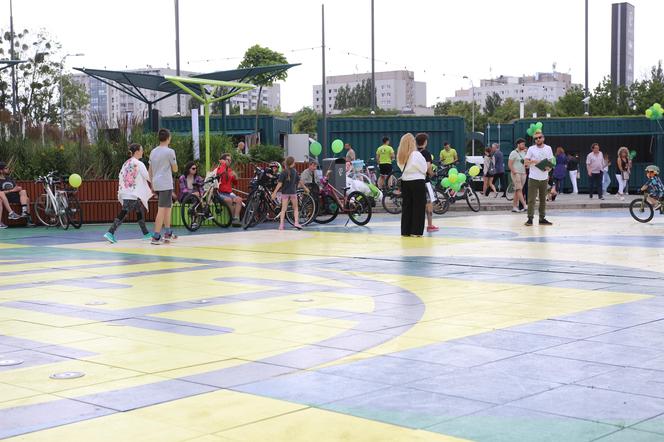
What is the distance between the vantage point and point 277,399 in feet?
17.4

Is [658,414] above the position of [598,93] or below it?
below

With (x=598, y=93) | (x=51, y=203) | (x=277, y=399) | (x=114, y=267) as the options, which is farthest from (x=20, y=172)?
(x=598, y=93)

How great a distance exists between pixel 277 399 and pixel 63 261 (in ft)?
29.0

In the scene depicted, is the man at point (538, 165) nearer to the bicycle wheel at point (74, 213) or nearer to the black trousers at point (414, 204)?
the black trousers at point (414, 204)

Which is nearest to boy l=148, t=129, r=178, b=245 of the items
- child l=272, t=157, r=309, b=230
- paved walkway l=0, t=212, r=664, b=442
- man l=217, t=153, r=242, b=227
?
paved walkway l=0, t=212, r=664, b=442

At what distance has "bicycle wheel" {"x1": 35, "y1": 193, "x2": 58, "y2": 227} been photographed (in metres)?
20.9

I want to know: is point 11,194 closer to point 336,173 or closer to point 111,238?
point 111,238

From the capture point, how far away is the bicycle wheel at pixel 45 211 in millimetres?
20938

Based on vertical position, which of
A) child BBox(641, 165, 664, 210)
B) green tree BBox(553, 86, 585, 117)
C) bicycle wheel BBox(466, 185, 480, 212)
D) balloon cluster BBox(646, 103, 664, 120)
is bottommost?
bicycle wheel BBox(466, 185, 480, 212)

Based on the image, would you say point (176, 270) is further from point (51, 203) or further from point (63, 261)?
point (51, 203)

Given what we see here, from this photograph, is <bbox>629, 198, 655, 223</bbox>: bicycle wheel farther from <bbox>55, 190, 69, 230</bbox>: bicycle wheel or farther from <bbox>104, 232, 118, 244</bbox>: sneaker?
<bbox>55, 190, 69, 230</bbox>: bicycle wheel

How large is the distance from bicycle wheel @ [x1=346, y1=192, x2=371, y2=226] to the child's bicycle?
18.5ft

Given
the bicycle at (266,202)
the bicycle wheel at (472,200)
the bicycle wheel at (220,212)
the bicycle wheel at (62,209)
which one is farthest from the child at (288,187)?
the bicycle wheel at (472,200)

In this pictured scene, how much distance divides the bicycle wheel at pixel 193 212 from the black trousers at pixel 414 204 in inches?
191
